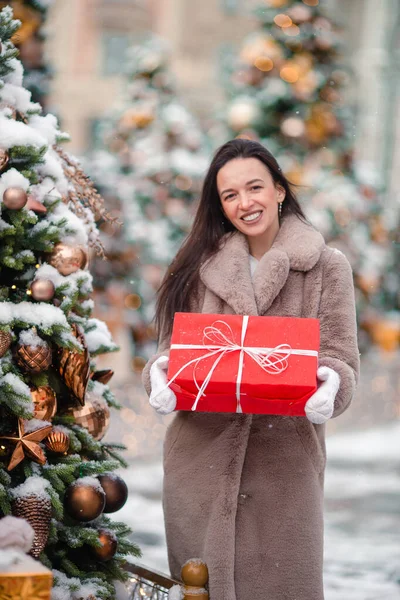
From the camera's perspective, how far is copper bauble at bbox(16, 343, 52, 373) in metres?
2.59

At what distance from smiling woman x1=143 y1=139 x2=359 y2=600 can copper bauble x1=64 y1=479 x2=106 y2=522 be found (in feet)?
1.01

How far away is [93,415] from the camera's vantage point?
2.87m

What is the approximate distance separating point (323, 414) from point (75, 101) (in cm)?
2168

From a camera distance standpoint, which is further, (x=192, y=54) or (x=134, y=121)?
(x=192, y=54)

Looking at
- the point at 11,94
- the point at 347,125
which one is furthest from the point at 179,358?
the point at 347,125

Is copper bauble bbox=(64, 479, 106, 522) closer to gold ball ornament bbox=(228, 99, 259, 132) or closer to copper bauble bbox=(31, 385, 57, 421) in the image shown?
copper bauble bbox=(31, 385, 57, 421)

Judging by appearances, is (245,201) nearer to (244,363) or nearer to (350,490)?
(244,363)

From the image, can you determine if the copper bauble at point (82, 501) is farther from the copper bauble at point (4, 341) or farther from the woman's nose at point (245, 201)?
the woman's nose at point (245, 201)

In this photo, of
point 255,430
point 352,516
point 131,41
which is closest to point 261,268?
point 255,430

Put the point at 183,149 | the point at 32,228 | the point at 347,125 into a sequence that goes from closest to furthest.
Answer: the point at 32,228, the point at 183,149, the point at 347,125

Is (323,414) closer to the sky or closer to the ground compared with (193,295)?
closer to the ground

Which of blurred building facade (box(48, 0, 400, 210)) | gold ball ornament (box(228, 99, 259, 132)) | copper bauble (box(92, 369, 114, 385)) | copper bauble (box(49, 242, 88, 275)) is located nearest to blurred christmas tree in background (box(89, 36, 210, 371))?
gold ball ornament (box(228, 99, 259, 132))

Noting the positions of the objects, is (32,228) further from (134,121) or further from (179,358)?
(134,121)

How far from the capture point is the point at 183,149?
8.91 m
